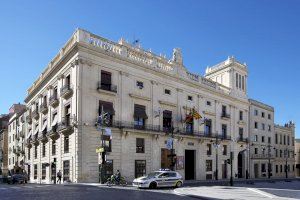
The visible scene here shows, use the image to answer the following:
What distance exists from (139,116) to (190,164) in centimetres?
1227

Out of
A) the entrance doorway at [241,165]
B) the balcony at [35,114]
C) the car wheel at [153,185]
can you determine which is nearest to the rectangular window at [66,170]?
the car wheel at [153,185]

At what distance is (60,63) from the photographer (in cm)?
4000

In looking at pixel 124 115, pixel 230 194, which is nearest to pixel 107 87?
pixel 124 115

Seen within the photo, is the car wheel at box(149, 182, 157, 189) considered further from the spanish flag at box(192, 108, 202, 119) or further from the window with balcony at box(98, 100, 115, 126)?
the spanish flag at box(192, 108, 202, 119)

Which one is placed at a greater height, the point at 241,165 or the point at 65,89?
the point at 65,89

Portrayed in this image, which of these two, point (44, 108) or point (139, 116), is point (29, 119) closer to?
point (44, 108)

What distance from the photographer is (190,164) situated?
4741cm

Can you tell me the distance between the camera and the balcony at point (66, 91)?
1425 inches

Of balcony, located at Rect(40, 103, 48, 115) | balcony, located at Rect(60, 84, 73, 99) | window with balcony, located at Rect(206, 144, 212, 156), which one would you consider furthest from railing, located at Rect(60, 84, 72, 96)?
window with balcony, located at Rect(206, 144, 212, 156)

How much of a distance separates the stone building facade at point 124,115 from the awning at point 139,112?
4.6 inches

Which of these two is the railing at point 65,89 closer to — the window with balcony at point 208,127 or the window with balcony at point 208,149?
the window with balcony at point 208,127

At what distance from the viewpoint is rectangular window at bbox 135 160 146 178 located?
128 ft

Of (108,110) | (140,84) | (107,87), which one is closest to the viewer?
(108,110)

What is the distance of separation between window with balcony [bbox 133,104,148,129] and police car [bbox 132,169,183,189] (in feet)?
38.8
